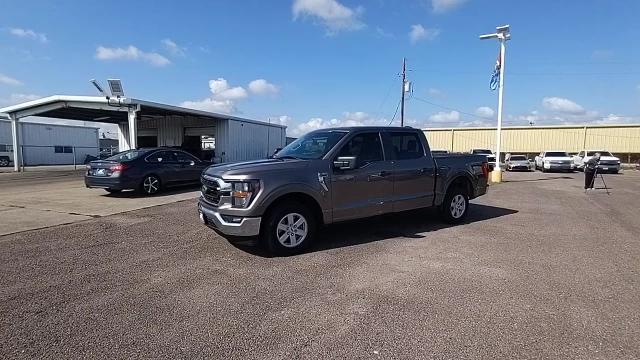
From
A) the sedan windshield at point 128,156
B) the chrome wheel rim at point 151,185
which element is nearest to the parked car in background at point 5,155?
the sedan windshield at point 128,156

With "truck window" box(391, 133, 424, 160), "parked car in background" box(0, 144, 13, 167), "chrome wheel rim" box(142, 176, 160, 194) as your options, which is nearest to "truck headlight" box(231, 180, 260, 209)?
"truck window" box(391, 133, 424, 160)

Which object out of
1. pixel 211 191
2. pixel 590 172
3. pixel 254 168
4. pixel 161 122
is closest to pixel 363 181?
pixel 254 168

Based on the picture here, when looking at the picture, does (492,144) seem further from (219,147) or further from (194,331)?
(194,331)

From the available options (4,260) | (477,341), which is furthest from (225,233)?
(477,341)

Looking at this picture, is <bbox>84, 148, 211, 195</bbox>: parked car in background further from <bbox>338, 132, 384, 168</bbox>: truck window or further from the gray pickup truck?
<bbox>338, 132, 384, 168</bbox>: truck window

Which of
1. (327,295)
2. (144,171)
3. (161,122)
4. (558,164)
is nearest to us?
(327,295)

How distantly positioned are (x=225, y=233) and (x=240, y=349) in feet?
7.96

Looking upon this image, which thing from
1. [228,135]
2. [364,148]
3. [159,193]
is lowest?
[159,193]

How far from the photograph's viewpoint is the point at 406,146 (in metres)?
6.87

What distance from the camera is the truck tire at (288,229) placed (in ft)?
17.1

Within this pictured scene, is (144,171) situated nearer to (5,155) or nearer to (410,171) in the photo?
(410,171)

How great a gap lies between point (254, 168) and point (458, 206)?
14.7ft

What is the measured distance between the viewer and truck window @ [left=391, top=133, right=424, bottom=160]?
6663mm

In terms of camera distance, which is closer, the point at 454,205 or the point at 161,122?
the point at 454,205
